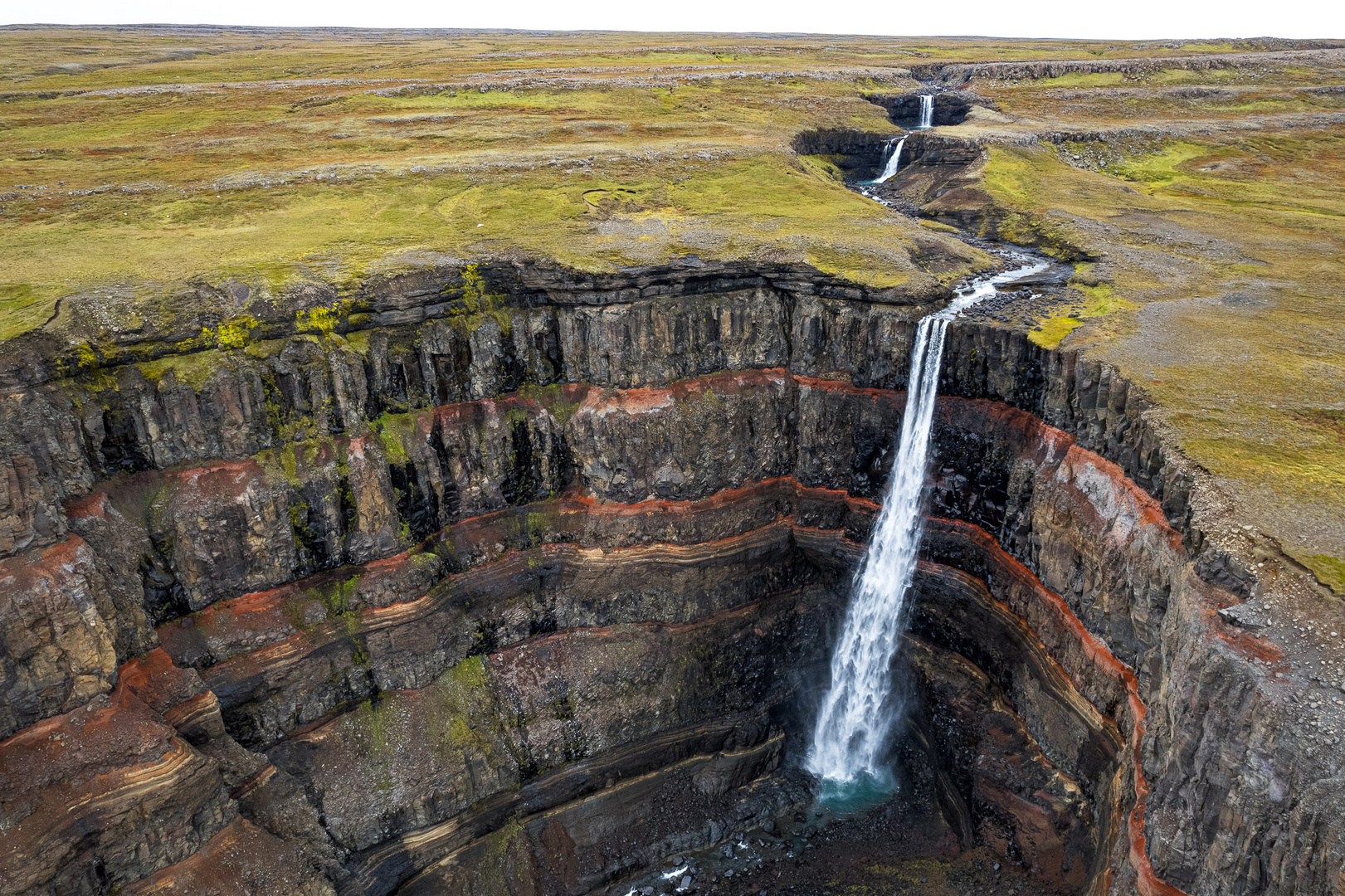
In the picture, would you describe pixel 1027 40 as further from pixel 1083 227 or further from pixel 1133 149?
pixel 1083 227

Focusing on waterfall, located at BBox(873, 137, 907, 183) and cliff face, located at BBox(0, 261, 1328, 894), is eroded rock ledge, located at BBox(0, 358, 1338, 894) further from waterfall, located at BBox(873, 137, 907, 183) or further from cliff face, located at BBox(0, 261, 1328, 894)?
waterfall, located at BBox(873, 137, 907, 183)

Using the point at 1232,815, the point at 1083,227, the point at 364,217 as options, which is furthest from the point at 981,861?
the point at 364,217

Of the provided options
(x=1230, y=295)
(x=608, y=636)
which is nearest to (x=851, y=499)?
(x=608, y=636)

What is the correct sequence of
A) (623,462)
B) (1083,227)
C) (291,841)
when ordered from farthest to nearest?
(1083,227)
(623,462)
(291,841)

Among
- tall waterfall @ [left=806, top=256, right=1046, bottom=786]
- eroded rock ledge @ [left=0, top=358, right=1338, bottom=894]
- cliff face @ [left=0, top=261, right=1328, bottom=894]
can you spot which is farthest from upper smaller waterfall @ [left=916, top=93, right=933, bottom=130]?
eroded rock ledge @ [left=0, top=358, right=1338, bottom=894]

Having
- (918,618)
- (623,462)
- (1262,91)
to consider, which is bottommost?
(918,618)

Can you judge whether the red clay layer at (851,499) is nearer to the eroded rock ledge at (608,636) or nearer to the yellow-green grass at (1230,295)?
the eroded rock ledge at (608,636)

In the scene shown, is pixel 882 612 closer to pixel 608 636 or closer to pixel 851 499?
pixel 851 499
